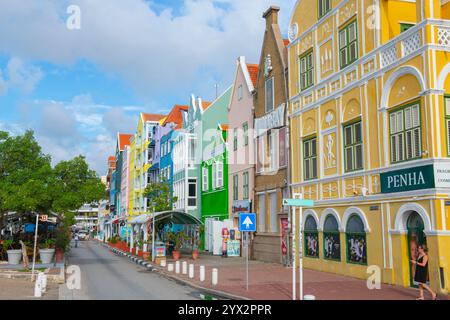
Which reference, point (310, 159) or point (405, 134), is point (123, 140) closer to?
point (310, 159)

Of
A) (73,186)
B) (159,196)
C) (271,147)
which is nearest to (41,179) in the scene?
(73,186)

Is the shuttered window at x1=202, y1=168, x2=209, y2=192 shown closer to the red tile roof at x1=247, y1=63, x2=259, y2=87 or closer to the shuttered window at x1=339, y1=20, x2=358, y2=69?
the red tile roof at x1=247, y1=63, x2=259, y2=87

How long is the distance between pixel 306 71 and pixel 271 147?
226 inches

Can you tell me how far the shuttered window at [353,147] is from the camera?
1903 centimetres

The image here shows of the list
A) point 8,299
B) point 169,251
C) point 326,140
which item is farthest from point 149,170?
point 8,299

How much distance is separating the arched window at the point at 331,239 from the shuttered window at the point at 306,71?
6.49 metres

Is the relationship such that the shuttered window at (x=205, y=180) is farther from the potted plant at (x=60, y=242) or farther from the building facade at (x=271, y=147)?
the potted plant at (x=60, y=242)

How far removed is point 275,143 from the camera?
2736 centimetres

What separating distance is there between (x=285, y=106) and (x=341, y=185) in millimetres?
7136

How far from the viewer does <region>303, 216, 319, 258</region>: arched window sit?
2244 cm

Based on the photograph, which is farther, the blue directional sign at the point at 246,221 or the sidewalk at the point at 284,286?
the blue directional sign at the point at 246,221

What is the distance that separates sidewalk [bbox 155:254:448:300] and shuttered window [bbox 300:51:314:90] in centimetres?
870

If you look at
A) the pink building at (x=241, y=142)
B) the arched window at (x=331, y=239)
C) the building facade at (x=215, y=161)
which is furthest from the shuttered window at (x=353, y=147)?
the building facade at (x=215, y=161)

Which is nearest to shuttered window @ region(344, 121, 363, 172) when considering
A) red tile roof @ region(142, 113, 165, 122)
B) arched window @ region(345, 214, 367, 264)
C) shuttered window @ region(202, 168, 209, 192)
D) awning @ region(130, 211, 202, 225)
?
arched window @ region(345, 214, 367, 264)
